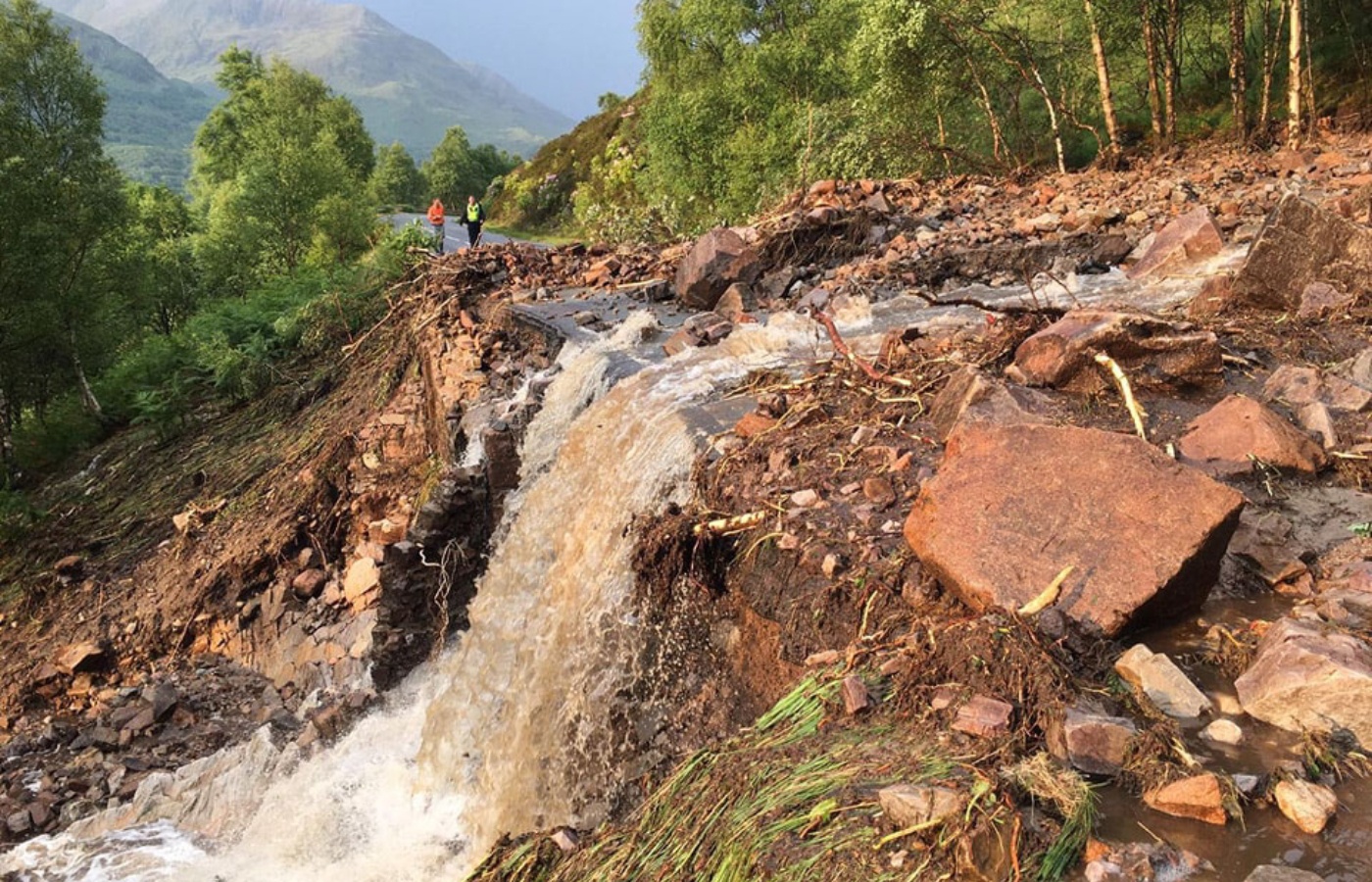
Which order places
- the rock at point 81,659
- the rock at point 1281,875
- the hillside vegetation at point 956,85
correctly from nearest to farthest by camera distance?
the rock at point 1281,875 → the rock at point 81,659 → the hillside vegetation at point 956,85

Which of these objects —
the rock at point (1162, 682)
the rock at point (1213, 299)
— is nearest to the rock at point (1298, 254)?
the rock at point (1213, 299)

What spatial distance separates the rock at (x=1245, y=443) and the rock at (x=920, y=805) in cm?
265

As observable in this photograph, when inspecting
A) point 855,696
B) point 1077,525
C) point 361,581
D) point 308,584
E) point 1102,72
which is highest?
point 1102,72

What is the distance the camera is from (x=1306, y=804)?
2537 millimetres

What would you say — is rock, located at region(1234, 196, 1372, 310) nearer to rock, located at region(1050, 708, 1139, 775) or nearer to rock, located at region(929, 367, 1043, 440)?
rock, located at region(929, 367, 1043, 440)

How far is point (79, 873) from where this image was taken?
5922mm

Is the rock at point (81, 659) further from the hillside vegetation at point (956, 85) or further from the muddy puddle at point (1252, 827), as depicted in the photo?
the hillside vegetation at point (956, 85)

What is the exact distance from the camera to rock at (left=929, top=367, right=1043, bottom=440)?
466 centimetres

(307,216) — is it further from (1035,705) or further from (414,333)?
(1035,705)

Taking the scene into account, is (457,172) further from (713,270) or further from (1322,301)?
(1322,301)

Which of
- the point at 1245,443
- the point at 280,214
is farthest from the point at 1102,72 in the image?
the point at 280,214

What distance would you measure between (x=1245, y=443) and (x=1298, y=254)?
2.85 m

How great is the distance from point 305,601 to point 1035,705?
24.7ft

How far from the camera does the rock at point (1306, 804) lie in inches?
98.9
